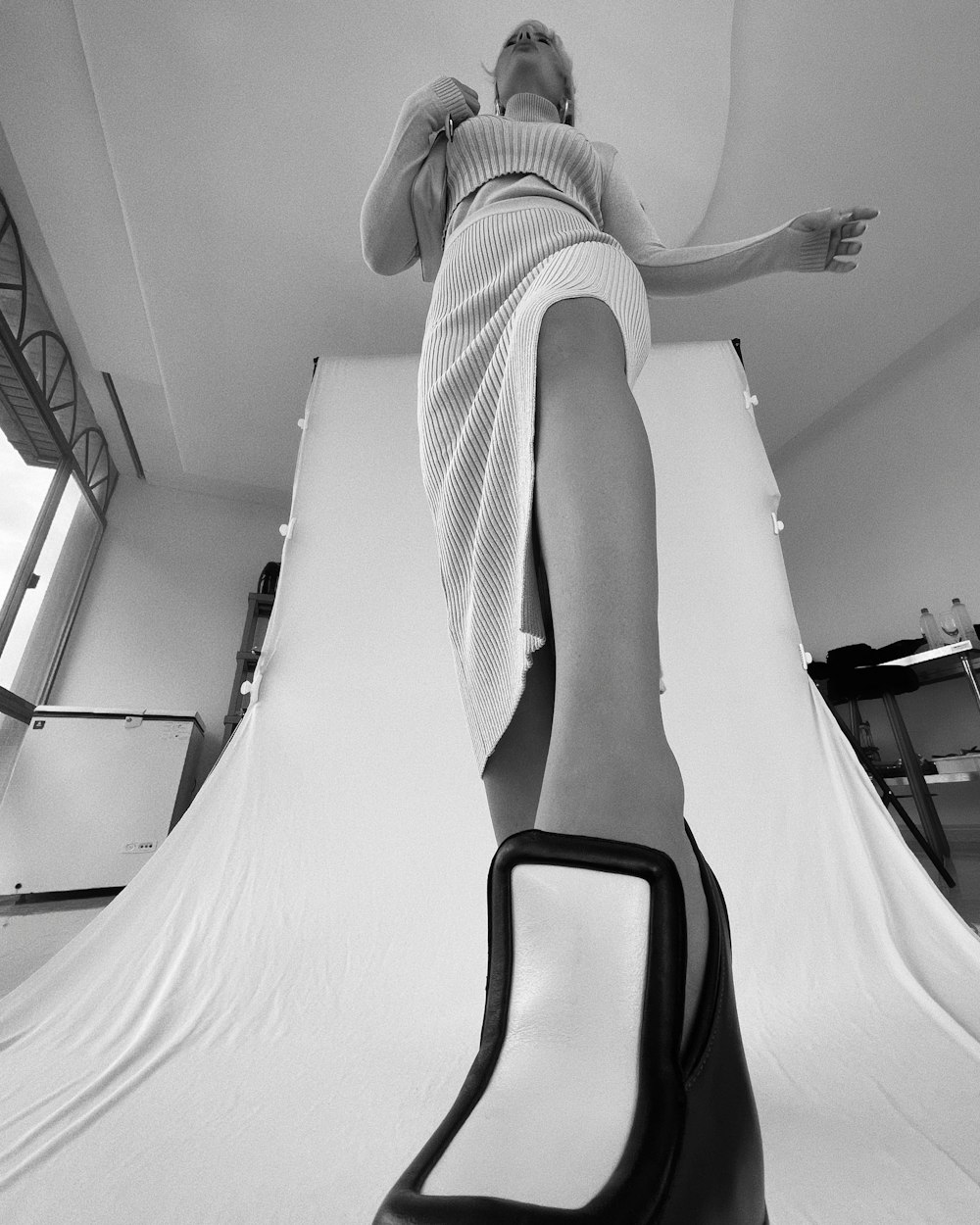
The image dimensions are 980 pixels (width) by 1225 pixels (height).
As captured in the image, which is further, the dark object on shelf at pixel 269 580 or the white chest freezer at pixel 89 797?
the dark object on shelf at pixel 269 580

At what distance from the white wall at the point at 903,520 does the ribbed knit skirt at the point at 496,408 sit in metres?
2.67

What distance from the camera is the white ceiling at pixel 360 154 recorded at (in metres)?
1.56

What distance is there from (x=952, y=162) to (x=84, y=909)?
12.1 feet

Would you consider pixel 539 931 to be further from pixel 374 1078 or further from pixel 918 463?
pixel 918 463

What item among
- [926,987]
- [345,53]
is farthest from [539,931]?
[345,53]

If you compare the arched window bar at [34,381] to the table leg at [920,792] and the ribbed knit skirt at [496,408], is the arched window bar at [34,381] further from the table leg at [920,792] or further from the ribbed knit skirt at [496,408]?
the table leg at [920,792]

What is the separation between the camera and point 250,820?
922 mm

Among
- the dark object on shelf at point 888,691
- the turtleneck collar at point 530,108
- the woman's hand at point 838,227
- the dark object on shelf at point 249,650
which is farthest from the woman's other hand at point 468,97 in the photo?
the dark object on shelf at point 249,650

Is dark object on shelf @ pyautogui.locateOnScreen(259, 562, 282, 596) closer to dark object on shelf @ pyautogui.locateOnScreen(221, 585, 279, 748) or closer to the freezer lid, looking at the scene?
dark object on shelf @ pyautogui.locateOnScreen(221, 585, 279, 748)

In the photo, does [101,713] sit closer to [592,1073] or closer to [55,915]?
[55,915]

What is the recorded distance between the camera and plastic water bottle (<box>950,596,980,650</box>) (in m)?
2.13

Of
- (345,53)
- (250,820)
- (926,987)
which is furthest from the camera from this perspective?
(345,53)

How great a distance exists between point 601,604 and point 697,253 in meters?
0.52

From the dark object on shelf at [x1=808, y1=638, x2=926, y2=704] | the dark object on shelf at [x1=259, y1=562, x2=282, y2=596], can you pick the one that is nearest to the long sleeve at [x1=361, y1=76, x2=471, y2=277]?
the dark object on shelf at [x1=808, y1=638, x2=926, y2=704]
